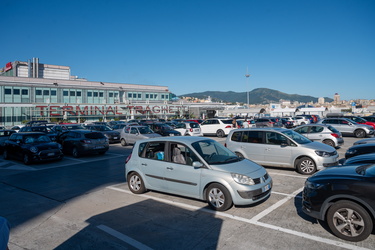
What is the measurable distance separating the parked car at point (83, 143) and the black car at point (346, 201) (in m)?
11.8

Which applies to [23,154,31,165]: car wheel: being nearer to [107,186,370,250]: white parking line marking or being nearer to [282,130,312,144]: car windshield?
[107,186,370,250]: white parking line marking

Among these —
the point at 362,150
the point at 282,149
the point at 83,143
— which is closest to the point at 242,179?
the point at 282,149

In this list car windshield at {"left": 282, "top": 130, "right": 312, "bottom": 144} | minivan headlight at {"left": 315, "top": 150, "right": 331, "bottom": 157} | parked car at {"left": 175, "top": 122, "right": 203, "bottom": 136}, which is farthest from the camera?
parked car at {"left": 175, "top": 122, "right": 203, "bottom": 136}

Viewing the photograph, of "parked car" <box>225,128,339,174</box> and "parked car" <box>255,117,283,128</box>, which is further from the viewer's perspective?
"parked car" <box>255,117,283,128</box>

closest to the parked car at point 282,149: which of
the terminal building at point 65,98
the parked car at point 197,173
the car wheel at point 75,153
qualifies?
the parked car at point 197,173

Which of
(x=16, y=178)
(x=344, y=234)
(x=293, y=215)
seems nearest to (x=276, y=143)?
(x=293, y=215)

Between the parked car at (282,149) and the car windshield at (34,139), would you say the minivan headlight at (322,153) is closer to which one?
the parked car at (282,149)

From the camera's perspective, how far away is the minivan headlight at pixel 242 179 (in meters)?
5.93

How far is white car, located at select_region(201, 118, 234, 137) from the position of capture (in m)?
24.0

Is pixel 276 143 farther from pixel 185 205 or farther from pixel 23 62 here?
pixel 23 62

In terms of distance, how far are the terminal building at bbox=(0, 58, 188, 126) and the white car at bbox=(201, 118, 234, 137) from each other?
24916mm

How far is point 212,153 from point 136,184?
7.72ft

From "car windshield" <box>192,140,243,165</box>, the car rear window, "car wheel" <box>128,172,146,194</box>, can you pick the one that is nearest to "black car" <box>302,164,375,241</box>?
"car windshield" <box>192,140,243,165</box>

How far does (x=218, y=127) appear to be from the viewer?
24.4 m
